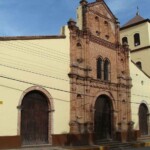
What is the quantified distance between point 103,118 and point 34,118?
7534 mm

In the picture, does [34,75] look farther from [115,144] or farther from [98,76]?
[115,144]

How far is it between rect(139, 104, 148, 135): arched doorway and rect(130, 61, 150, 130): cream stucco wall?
53 centimetres

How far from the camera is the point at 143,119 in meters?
31.5

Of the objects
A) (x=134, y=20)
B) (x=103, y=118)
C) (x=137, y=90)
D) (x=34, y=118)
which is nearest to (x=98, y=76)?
(x=103, y=118)

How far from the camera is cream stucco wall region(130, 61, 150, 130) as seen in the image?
29.9 metres

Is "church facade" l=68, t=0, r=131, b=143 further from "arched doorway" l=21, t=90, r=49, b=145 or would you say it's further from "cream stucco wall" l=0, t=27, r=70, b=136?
"arched doorway" l=21, t=90, r=49, b=145

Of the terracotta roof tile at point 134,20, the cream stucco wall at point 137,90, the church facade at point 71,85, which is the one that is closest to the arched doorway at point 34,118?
the church facade at point 71,85

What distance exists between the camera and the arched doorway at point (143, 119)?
31.0 metres

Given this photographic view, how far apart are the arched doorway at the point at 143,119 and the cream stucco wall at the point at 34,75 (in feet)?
35.2

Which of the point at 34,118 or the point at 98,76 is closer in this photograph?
the point at 34,118

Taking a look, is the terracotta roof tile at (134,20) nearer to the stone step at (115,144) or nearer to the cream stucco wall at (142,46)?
the cream stucco wall at (142,46)

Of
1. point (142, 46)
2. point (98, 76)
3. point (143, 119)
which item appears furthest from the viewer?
point (142, 46)

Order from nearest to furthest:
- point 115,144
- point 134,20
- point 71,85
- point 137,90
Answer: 1. point 71,85
2. point 115,144
3. point 137,90
4. point 134,20

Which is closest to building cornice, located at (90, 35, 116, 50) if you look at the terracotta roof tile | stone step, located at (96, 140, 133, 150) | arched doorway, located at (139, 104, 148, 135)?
arched doorway, located at (139, 104, 148, 135)
